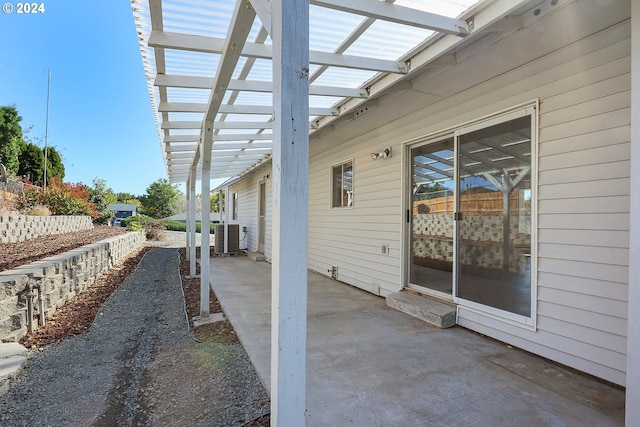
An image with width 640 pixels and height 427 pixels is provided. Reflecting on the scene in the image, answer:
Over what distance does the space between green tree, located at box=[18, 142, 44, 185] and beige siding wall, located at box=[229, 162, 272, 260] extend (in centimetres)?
1112

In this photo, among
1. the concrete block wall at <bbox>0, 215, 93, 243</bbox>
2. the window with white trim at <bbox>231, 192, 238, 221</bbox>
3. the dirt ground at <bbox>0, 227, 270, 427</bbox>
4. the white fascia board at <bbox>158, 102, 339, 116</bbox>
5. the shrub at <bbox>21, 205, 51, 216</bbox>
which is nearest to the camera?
the dirt ground at <bbox>0, 227, 270, 427</bbox>

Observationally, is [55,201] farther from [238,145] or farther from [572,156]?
[572,156]

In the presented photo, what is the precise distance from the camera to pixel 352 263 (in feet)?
18.7

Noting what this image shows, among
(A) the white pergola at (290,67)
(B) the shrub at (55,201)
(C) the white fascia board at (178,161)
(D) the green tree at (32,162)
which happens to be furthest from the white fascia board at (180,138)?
(D) the green tree at (32,162)

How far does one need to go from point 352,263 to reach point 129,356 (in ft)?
12.1

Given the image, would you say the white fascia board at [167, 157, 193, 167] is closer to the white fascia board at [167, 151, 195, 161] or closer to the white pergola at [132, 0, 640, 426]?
the white fascia board at [167, 151, 195, 161]

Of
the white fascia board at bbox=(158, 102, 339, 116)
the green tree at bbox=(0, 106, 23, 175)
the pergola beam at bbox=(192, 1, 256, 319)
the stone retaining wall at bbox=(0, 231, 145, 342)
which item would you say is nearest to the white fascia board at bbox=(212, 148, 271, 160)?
the white fascia board at bbox=(158, 102, 339, 116)

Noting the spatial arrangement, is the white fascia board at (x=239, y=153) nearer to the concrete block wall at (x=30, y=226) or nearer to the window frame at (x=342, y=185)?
the window frame at (x=342, y=185)

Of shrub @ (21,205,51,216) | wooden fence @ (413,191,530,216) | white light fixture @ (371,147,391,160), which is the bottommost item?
shrub @ (21,205,51,216)

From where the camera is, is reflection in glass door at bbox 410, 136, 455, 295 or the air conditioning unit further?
the air conditioning unit

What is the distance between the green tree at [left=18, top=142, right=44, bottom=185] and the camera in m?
15.7

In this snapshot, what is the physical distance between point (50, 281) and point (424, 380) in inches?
156

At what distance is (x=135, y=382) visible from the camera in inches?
91.4

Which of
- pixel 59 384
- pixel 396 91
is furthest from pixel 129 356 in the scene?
pixel 396 91
